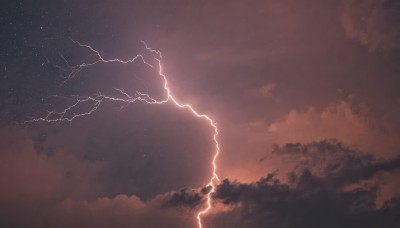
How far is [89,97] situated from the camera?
25188mm

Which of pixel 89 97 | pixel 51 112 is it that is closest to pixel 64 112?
pixel 51 112

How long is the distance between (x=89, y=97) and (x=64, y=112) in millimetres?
3511

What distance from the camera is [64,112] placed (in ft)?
84.4

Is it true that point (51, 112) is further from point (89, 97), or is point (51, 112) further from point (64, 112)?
point (89, 97)

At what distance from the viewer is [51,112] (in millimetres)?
25422

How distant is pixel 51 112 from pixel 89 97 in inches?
182
